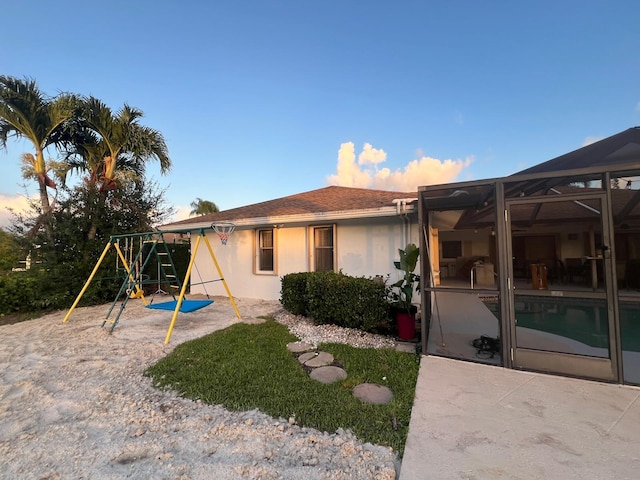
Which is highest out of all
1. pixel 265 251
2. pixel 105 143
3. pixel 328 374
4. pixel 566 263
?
pixel 105 143

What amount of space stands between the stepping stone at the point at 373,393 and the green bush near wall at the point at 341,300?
1922 millimetres

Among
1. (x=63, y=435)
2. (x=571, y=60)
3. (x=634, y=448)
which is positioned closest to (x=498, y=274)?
(x=634, y=448)

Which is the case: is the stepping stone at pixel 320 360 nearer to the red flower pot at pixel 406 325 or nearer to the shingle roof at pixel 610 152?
the red flower pot at pixel 406 325

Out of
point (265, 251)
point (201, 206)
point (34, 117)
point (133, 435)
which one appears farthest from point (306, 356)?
point (201, 206)

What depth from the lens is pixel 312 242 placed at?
8258 millimetres

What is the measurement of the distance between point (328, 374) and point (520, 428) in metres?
2.08

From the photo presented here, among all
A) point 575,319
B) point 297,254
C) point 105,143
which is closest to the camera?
point 575,319

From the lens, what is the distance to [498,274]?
3820 mm

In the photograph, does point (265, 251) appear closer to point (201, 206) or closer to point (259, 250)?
point (259, 250)

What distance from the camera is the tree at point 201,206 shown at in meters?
25.1

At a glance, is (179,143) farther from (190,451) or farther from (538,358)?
(538,358)

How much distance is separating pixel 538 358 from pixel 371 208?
4.22m

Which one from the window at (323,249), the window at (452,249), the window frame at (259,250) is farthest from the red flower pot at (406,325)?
the window at (452,249)

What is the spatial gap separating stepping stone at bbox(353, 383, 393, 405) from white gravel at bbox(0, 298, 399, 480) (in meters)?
0.72
